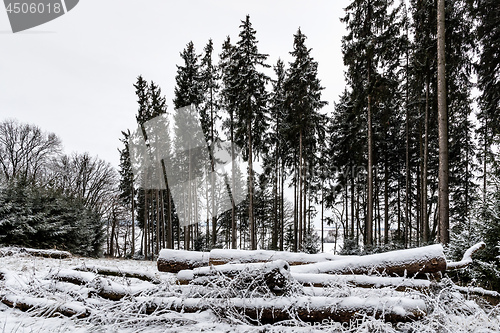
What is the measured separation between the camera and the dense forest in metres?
10.8

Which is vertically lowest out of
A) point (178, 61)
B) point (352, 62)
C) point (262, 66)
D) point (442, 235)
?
point (442, 235)

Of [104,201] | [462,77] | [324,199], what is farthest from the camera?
[104,201]

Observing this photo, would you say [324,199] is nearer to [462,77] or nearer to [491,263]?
[462,77]

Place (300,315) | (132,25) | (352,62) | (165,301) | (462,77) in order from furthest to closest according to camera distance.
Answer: (132,25) → (352,62) → (462,77) → (165,301) → (300,315)

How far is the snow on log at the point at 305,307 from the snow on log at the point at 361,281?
0.37 metres

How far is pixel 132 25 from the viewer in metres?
18.1

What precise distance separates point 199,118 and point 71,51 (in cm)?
1227

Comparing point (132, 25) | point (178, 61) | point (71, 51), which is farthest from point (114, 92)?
point (132, 25)

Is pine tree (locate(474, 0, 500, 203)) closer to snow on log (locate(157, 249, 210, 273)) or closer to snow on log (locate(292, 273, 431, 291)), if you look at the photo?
snow on log (locate(292, 273, 431, 291))

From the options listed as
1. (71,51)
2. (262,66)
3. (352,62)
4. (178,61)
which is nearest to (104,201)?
(71,51)

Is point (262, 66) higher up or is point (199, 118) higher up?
point (262, 66)

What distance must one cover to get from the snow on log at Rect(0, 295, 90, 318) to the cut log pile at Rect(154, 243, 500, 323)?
0.91m

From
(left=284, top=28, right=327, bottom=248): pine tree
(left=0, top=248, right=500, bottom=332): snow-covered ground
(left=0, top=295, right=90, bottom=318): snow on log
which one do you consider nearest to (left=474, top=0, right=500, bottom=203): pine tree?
(left=284, top=28, right=327, bottom=248): pine tree

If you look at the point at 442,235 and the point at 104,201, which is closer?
the point at 442,235
